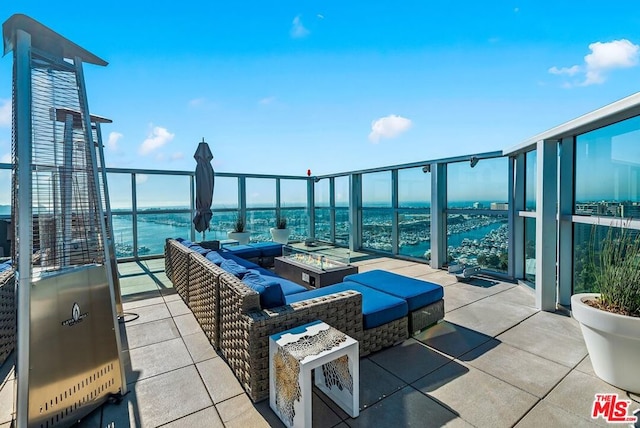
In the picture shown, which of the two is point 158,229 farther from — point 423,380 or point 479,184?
point 479,184

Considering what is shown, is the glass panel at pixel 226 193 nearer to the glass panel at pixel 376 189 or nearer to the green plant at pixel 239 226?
the green plant at pixel 239 226

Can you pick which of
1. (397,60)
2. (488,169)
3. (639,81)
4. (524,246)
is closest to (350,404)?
(639,81)

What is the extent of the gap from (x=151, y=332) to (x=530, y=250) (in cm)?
581

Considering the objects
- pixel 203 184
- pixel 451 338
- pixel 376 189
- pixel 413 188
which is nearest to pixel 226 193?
pixel 203 184

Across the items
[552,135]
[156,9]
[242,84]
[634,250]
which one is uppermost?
[156,9]

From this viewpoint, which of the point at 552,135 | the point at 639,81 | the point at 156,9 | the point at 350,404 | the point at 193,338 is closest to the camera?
the point at 350,404

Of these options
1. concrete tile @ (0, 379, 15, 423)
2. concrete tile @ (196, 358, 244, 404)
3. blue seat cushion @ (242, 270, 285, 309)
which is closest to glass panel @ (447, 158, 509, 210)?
blue seat cushion @ (242, 270, 285, 309)

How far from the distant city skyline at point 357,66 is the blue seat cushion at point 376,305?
285cm

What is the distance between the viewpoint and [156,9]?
4.23 meters

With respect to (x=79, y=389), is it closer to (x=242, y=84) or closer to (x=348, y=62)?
(x=242, y=84)

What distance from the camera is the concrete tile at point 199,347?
2.65 m

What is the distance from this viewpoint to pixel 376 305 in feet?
8.98

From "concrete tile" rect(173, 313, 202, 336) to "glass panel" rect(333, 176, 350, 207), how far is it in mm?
5999

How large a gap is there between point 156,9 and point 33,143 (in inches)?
148
